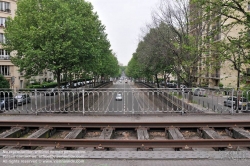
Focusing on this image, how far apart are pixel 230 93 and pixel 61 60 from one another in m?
16.4

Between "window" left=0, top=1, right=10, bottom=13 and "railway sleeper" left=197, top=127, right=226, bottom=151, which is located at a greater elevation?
"window" left=0, top=1, right=10, bottom=13

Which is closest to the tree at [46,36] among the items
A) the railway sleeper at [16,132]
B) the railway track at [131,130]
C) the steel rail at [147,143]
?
the railway sleeper at [16,132]

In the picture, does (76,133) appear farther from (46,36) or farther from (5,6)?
(5,6)

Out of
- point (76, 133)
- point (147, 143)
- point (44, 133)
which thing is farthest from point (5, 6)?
point (147, 143)

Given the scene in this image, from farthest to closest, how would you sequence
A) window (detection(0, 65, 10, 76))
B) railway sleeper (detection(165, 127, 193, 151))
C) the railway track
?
1. window (detection(0, 65, 10, 76))
2. the railway track
3. railway sleeper (detection(165, 127, 193, 151))

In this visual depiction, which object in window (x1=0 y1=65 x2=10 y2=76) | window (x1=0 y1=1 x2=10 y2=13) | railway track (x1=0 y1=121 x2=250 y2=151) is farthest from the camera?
window (x1=0 y1=65 x2=10 y2=76)

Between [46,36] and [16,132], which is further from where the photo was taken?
[46,36]

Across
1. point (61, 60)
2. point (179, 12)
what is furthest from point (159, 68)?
point (61, 60)

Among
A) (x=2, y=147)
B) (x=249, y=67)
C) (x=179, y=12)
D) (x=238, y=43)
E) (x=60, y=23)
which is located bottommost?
(x=2, y=147)

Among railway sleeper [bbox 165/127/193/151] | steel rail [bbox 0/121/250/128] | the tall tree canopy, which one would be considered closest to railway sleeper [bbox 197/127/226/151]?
steel rail [bbox 0/121/250/128]

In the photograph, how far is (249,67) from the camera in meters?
8.88

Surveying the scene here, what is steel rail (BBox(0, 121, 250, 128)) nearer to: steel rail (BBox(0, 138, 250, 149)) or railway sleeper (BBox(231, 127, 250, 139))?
railway sleeper (BBox(231, 127, 250, 139))

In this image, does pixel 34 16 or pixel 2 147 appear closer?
pixel 2 147

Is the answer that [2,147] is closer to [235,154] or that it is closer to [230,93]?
[235,154]
